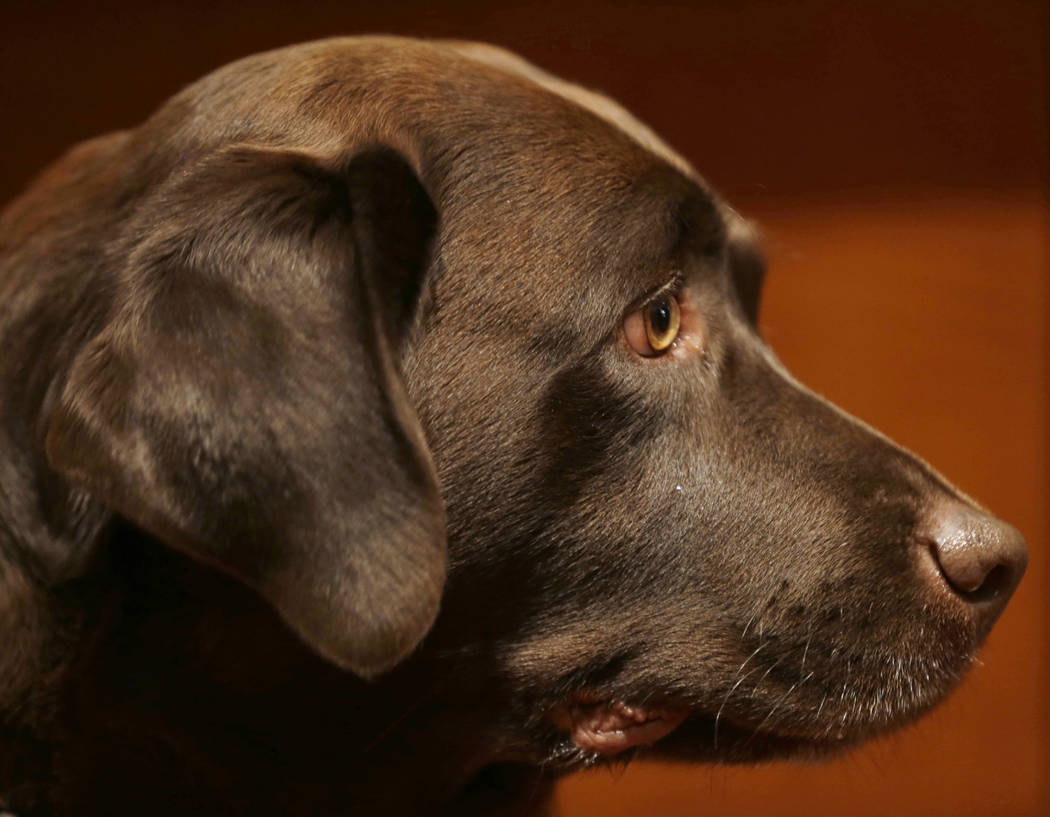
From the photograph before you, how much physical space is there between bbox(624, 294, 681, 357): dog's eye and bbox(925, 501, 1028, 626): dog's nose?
1.03ft

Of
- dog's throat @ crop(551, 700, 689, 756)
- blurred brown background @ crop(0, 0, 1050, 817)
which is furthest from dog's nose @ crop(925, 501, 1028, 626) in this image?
blurred brown background @ crop(0, 0, 1050, 817)

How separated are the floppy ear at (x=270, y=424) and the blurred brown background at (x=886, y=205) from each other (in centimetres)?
150

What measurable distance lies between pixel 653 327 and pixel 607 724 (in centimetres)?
40

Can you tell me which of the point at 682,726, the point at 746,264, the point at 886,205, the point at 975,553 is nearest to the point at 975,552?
the point at 975,553

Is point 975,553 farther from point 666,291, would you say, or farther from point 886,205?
point 886,205

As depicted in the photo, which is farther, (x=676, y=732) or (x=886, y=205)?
(x=886, y=205)

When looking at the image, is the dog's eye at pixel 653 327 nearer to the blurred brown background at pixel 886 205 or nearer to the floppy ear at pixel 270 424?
the floppy ear at pixel 270 424

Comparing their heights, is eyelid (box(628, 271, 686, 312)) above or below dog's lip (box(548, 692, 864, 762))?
above

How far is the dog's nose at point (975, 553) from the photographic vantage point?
115 centimetres

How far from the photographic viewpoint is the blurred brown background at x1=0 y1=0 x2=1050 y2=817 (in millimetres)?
2371

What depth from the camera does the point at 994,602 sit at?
3.91 ft

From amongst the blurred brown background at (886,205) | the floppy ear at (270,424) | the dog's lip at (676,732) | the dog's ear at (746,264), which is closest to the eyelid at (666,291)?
the dog's ear at (746,264)

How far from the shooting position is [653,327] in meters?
1.18

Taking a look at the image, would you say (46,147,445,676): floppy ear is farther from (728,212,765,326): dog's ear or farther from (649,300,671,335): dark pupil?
(728,212,765,326): dog's ear
